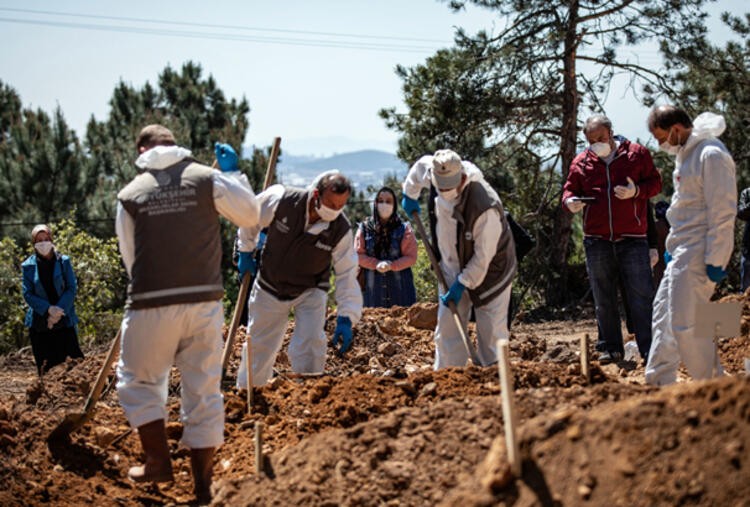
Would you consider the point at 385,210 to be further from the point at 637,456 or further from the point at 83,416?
the point at 637,456

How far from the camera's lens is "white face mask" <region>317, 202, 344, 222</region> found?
6.73 metres

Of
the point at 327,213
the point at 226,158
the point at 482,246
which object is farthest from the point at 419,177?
Answer: the point at 226,158

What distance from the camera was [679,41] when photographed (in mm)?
14156

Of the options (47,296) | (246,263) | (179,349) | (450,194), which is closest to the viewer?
(179,349)

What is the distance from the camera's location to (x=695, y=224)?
6477mm

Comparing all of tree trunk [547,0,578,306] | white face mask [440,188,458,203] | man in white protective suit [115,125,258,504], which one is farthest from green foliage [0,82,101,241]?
man in white protective suit [115,125,258,504]

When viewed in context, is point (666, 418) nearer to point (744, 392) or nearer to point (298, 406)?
point (744, 392)

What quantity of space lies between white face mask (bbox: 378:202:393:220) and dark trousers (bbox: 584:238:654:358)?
7.03ft

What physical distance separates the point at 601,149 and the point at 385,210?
2.47 m

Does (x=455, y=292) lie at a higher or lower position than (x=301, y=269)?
lower

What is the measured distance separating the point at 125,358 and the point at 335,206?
1.80 metres

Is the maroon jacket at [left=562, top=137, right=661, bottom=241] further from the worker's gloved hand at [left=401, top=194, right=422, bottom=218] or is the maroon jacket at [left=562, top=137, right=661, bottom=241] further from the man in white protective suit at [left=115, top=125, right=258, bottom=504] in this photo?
the man in white protective suit at [left=115, top=125, right=258, bottom=504]

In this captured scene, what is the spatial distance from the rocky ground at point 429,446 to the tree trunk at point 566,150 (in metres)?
7.99

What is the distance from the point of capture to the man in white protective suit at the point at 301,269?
684cm
